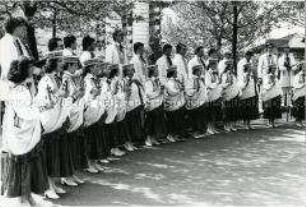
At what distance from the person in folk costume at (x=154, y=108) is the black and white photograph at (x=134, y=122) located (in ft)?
0.07

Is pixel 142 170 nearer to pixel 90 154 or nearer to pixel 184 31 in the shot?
pixel 90 154

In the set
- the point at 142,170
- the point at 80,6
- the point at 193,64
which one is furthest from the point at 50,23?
the point at 142,170

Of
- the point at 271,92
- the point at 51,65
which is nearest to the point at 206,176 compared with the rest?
the point at 51,65

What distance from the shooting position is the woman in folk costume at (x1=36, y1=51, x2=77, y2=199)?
6.58 meters

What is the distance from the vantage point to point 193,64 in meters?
12.3

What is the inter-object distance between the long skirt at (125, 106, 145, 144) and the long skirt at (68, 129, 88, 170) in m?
2.31

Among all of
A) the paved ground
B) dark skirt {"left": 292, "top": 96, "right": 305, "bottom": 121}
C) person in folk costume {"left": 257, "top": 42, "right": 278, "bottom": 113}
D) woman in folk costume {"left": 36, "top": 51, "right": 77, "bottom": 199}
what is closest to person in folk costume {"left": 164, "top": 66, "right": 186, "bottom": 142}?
the paved ground

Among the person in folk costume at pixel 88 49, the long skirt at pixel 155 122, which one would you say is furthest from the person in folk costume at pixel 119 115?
the long skirt at pixel 155 122

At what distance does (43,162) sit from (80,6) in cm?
501

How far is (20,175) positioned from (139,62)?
5.22 metres

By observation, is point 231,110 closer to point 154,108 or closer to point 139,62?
point 154,108

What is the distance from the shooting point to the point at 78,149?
7801mm

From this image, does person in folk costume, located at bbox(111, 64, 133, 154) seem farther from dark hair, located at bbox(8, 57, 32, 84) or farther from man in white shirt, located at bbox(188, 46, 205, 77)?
dark hair, located at bbox(8, 57, 32, 84)

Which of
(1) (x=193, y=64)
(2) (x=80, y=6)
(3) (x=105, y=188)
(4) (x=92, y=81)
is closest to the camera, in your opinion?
(3) (x=105, y=188)
